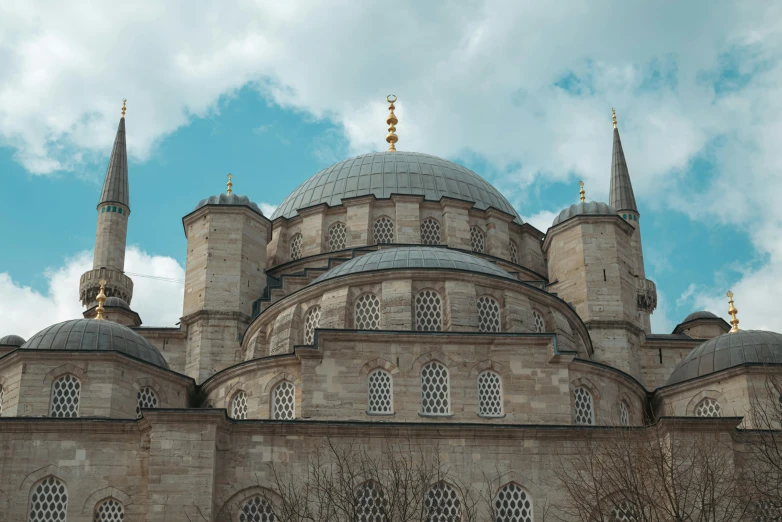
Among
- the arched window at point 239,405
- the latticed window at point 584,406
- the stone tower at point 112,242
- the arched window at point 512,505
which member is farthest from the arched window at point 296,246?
the arched window at point 512,505

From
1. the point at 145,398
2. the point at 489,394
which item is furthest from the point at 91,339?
the point at 489,394

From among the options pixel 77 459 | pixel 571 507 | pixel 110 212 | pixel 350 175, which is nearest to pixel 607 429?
pixel 571 507

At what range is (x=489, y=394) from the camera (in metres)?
24.4

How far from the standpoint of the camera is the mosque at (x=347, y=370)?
22359 millimetres

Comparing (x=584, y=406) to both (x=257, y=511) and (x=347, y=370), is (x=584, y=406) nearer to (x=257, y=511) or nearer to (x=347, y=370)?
(x=347, y=370)

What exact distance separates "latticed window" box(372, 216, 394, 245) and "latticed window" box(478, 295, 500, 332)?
8.58m

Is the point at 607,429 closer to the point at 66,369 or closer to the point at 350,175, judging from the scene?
the point at 66,369

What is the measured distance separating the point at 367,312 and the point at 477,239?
9.84m

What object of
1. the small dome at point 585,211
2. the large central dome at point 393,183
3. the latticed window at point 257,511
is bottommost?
the latticed window at point 257,511

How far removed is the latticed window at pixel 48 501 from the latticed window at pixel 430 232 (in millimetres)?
15217

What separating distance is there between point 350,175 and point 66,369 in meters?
15.0

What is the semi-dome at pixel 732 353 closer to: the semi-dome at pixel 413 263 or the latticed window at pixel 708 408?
the latticed window at pixel 708 408

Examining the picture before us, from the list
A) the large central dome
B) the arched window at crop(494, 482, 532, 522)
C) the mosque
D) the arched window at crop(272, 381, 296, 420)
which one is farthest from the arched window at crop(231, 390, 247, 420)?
the large central dome

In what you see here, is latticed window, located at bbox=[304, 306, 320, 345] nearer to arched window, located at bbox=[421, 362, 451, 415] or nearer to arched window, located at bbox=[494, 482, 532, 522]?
arched window, located at bbox=[421, 362, 451, 415]
